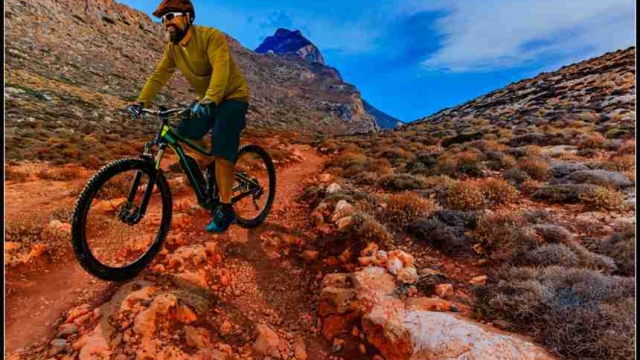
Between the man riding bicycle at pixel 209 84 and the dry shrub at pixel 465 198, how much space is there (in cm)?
485

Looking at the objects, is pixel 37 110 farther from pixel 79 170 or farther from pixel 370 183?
pixel 370 183

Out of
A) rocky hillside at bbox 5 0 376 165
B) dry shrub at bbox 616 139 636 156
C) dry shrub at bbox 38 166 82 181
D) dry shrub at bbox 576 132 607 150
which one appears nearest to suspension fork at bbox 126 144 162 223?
dry shrub at bbox 38 166 82 181

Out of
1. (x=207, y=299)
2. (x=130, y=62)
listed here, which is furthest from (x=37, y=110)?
(x=130, y=62)

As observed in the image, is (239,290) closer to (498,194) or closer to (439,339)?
(439,339)

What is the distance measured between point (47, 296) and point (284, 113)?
62.9 m

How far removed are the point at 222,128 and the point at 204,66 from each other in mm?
893

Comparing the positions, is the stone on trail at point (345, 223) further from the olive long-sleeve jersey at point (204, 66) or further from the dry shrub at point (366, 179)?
the dry shrub at point (366, 179)

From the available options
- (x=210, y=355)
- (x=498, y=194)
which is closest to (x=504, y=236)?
(x=498, y=194)

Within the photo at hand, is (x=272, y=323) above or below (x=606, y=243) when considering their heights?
below

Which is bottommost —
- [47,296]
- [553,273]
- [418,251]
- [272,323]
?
[47,296]

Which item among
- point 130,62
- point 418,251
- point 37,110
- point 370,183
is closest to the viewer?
point 418,251

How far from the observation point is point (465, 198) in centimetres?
767

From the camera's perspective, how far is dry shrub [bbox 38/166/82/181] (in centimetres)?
1083

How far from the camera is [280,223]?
24.5 feet
